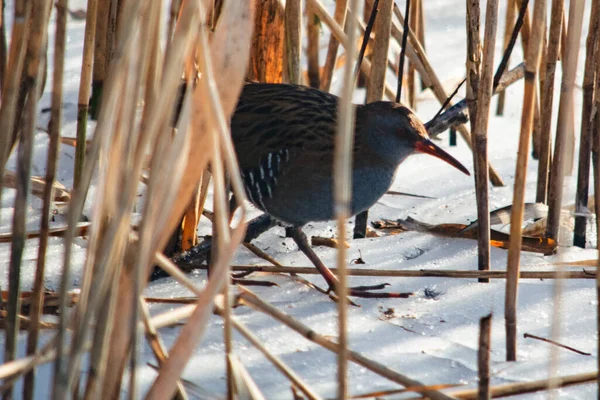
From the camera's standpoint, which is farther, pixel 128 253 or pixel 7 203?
pixel 7 203

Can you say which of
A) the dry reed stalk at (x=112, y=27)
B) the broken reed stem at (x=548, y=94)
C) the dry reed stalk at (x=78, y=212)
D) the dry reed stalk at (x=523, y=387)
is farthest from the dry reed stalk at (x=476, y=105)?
the dry reed stalk at (x=78, y=212)

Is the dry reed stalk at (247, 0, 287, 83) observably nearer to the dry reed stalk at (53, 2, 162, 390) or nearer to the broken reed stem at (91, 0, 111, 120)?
the broken reed stem at (91, 0, 111, 120)

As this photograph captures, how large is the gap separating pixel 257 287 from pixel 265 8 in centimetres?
106

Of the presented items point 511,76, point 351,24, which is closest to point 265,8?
point 511,76

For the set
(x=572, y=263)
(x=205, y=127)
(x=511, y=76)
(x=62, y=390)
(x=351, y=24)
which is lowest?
(x=62, y=390)

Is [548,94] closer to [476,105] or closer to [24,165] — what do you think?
[476,105]

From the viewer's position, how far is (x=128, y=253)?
1700 mm

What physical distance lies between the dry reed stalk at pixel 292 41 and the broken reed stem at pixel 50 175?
1243 mm

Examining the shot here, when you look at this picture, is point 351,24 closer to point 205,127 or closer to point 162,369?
point 205,127

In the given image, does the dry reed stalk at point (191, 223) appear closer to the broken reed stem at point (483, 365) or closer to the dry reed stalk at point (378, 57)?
the dry reed stalk at point (378, 57)

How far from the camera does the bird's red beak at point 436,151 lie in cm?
284

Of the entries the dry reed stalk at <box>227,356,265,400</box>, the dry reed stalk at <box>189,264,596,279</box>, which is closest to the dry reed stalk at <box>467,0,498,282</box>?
the dry reed stalk at <box>189,264,596,279</box>

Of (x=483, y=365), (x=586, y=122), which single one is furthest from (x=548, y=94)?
(x=483, y=365)

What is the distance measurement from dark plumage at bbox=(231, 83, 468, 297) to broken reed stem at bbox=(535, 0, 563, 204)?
33cm
